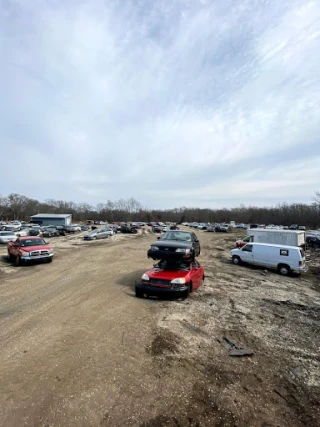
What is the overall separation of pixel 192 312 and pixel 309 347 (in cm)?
290

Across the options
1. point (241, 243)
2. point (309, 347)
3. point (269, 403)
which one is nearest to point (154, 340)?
point (269, 403)

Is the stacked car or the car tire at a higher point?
the stacked car

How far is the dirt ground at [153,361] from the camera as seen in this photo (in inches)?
122

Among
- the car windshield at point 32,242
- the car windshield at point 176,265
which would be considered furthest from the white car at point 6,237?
the car windshield at point 176,265

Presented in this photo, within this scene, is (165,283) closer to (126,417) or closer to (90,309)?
(90,309)

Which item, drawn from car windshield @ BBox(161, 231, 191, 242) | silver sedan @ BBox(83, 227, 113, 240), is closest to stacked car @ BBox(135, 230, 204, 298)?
car windshield @ BBox(161, 231, 191, 242)

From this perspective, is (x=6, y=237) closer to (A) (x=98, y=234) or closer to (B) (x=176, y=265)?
(A) (x=98, y=234)

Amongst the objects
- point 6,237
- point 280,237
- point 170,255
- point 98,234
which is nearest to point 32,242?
point 170,255

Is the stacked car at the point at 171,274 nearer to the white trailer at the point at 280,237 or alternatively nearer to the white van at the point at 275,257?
the white van at the point at 275,257

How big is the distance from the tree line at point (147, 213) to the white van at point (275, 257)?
70.0 metres

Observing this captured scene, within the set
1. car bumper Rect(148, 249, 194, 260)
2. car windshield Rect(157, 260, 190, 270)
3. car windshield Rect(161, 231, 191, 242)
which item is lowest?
car windshield Rect(157, 260, 190, 270)

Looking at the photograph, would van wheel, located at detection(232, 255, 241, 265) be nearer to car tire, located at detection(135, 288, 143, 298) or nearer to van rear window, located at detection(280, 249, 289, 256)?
van rear window, located at detection(280, 249, 289, 256)

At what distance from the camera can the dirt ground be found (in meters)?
3.11

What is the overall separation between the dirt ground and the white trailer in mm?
13570
